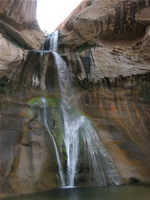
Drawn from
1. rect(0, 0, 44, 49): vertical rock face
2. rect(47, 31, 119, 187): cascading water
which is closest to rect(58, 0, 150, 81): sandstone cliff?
rect(0, 0, 44, 49): vertical rock face

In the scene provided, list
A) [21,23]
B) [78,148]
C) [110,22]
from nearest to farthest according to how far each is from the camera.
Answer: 1. [78,148]
2. [110,22]
3. [21,23]

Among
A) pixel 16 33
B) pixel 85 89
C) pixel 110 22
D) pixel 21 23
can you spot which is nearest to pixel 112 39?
pixel 110 22

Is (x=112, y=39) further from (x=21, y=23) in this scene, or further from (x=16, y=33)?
(x=16, y=33)

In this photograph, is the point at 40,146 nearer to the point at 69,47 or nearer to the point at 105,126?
the point at 105,126

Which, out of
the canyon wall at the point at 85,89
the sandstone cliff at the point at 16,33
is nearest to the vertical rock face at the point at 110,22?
the canyon wall at the point at 85,89

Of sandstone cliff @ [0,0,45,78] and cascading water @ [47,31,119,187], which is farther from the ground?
sandstone cliff @ [0,0,45,78]

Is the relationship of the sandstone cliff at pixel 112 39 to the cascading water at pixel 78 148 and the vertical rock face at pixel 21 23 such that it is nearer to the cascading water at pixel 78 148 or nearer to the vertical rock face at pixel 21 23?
the vertical rock face at pixel 21 23

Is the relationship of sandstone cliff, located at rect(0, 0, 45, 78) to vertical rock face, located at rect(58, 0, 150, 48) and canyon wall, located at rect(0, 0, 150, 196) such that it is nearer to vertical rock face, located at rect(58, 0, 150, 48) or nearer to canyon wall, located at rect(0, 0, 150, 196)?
canyon wall, located at rect(0, 0, 150, 196)

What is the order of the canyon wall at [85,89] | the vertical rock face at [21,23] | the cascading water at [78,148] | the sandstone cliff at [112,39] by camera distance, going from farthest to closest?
the sandstone cliff at [112,39]
the vertical rock face at [21,23]
the cascading water at [78,148]
the canyon wall at [85,89]

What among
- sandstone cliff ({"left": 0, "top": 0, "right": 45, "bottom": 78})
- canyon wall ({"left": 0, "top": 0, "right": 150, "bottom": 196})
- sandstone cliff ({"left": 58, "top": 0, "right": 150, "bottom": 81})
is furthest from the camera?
sandstone cliff ({"left": 58, "top": 0, "right": 150, "bottom": 81})

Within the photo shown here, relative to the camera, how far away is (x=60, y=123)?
34.8ft

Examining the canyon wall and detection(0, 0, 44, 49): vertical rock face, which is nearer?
the canyon wall

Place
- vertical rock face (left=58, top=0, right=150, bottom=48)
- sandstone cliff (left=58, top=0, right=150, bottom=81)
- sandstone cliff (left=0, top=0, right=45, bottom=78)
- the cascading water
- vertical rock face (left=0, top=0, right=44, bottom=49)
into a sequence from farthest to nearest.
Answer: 1. vertical rock face (left=58, top=0, right=150, bottom=48)
2. sandstone cliff (left=58, top=0, right=150, bottom=81)
3. vertical rock face (left=0, top=0, right=44, bottom=49)
4. sandstone cliff (left=0, top=0, right=45, bottom=78)
5. the cascading water

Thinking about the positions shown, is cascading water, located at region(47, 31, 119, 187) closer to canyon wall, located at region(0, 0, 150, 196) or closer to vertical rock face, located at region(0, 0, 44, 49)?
canyon wall, located at region(0, 0, 150, 196)
